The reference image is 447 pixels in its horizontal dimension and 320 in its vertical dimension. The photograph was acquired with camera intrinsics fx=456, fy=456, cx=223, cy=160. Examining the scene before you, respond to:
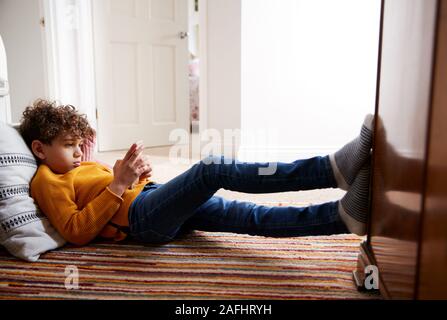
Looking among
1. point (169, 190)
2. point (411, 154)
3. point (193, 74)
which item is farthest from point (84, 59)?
point (411, 154)

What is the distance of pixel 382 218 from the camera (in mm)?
891

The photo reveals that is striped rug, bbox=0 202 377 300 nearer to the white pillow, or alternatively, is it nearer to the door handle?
the white pillow

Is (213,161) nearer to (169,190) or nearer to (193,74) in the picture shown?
(169,190)

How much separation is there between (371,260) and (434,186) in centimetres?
40

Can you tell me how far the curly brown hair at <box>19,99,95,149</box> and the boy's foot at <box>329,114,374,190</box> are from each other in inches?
28.2

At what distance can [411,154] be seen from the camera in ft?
2.34

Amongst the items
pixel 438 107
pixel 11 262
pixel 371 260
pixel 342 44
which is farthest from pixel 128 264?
pixel 342 44

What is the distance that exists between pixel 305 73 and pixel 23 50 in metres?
1.98

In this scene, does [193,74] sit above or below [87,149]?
above

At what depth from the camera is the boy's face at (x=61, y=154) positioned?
128cm

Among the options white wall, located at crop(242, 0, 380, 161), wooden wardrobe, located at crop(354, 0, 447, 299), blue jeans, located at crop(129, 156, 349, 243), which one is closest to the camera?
wooden wardrobe, located at crop(354, 0, 447, 299)

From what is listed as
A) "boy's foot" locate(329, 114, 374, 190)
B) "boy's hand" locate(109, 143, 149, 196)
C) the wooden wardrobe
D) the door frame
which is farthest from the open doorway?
the wooden wardrobe

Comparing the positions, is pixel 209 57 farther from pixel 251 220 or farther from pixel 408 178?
pixel 408 178

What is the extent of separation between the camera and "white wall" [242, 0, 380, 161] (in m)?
2.48
